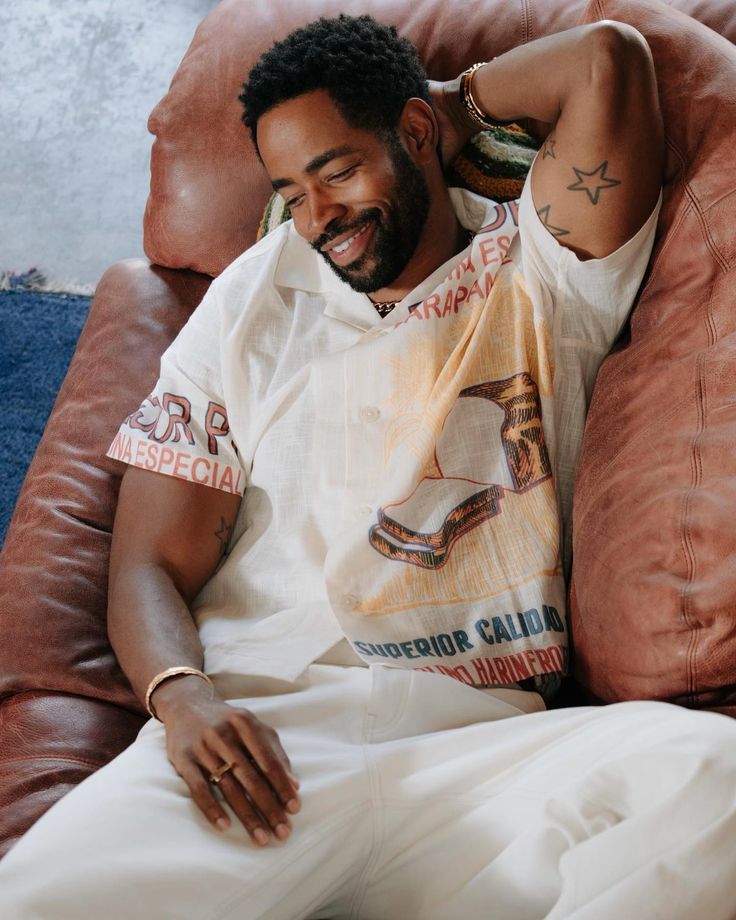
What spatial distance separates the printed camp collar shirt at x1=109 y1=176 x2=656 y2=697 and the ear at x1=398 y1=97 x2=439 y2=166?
15cm

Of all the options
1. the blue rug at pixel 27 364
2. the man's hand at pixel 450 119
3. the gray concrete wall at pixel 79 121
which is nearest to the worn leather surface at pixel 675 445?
the man's hand at pixel 450 119

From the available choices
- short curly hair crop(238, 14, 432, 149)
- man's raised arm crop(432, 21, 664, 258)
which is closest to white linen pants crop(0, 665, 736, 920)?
man's raised arm crop(432, 21, 664, 258)

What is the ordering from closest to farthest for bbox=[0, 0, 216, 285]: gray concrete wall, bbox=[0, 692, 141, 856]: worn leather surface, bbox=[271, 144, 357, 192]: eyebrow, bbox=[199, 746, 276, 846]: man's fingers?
bbox=[199, 746, 276, 846]: man's fingers < bbox=[0, 692, 141, 856]: worn leather surface < bbox=[271, 144, 357, 192]: eyebrow < bbox=[0, 0, 216, 285]: gray concrete wall

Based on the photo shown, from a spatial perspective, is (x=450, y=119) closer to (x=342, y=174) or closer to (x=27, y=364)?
(x=342, y=174)

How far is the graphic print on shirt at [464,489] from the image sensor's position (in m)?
1.40

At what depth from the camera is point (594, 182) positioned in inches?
53.1

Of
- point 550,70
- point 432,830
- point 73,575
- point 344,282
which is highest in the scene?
point 550,70

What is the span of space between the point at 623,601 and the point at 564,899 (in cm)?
37

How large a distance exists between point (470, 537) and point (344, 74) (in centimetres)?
71

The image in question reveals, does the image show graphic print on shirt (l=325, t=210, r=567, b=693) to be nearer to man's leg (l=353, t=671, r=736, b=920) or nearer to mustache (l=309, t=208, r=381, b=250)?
man's leg (l=353, t=671, r=736, b=920)

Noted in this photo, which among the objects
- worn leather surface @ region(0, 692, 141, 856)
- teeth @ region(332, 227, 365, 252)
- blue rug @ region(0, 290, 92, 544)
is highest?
teeth @ region(332, 227, 365, 252)

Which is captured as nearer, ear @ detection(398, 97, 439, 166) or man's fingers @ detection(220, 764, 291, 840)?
man's fingers @ detection(220, 764, 291, 840)

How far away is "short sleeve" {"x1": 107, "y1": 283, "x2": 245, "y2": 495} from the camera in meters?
1.48

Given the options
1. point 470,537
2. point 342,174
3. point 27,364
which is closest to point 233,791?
point 470,537
